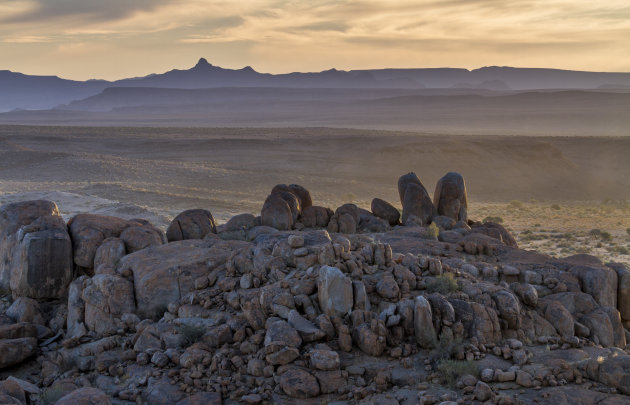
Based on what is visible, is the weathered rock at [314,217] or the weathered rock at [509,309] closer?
the weathered rock at [509,309]

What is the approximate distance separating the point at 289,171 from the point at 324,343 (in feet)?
135

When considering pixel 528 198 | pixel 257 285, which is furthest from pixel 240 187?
pixel 257 285

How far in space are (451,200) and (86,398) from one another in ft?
55.5

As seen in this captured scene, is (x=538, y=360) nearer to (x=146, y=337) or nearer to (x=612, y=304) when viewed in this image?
(x=612, y=304)

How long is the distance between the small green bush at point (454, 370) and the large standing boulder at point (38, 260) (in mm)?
9112

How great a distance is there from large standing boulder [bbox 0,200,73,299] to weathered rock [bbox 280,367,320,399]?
23.4ft

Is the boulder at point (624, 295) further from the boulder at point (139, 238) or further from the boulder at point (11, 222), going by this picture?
the boulder at point (11, 222)

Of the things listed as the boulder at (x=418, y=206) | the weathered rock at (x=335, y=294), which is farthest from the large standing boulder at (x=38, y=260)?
the boulder at (x=418, y=206)

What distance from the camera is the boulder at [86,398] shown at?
8055 millimetres

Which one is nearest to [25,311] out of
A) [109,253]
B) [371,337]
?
[109,253]

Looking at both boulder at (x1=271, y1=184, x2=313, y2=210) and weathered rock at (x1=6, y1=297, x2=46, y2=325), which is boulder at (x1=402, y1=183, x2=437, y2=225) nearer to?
boulder at (x1=271, y1=184, x2=313, y2=210)

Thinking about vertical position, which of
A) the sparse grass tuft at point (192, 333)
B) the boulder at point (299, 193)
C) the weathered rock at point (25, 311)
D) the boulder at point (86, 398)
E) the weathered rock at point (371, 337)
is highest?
the boulder at point (299, 193)

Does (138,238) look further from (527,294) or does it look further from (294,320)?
(527,294)

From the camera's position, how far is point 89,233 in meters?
13.8
